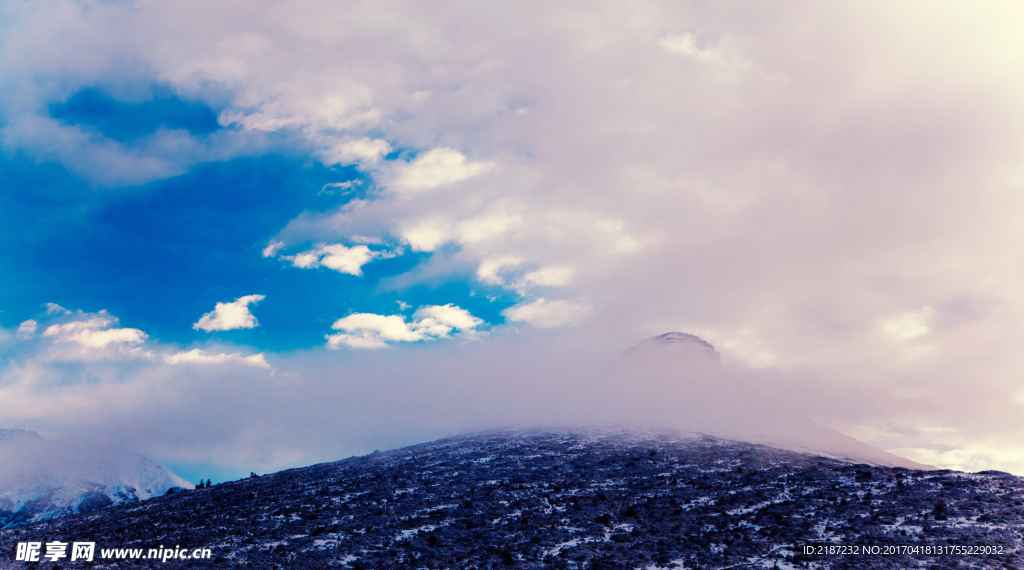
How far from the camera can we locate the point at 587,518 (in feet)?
149

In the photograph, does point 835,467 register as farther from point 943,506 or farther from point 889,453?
point 889,453

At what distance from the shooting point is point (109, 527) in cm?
4941

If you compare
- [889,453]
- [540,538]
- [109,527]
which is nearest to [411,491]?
[540,538]

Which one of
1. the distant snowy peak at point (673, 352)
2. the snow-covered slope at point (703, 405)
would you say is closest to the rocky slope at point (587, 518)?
the snow-covered slope at point (703, 405)

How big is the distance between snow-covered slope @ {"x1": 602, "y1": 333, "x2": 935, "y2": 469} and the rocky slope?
31370 millimetres

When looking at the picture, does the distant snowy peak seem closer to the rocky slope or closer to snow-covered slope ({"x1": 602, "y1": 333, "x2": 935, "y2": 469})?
snow-covered slope ({"x1": 602, "y1": 333, "x2": 935, "y2": 469})

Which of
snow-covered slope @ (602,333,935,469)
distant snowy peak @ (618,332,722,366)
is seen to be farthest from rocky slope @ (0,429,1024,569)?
distant snowy peak @ (618,332,722,366)

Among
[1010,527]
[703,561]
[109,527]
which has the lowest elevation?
[109,527]

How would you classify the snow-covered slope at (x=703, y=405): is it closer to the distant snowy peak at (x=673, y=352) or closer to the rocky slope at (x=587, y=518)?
the distant snowy peak at (x=673, y=352)

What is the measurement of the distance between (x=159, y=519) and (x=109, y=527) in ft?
12.8

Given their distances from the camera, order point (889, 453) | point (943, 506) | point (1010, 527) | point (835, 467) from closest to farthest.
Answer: point (1010, 527), point (943, 506), point (835, 467), point (889, 453)

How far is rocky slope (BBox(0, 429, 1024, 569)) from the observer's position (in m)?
37.1

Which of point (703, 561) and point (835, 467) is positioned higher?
point (835, 467)

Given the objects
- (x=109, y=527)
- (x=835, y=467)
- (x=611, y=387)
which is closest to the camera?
(x=109, y=527)
